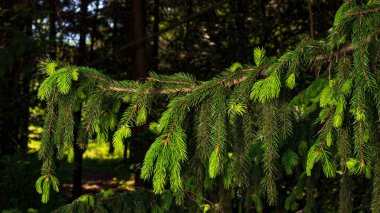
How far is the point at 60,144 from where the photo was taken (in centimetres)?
247

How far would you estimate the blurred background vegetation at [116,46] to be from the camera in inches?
248

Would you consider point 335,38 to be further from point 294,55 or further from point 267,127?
point 267,127

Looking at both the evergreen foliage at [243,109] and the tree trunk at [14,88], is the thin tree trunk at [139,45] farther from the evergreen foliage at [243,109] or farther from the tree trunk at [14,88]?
the evergreen foliage at [243,109]

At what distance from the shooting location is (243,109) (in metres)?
2.09

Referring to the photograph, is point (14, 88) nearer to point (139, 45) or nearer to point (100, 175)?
point (139, 45)

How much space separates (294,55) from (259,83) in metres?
0.21

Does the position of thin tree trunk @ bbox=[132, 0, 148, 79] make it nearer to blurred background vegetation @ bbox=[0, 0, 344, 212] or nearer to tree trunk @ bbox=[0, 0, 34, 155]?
blurred background vegetation @ bbox=[0, 0, 344, 212]

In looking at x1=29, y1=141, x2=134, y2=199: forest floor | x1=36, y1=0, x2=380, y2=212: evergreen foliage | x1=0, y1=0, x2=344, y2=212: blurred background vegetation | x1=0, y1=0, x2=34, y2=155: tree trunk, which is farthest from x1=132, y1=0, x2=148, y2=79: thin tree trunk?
x1=36, y1=0, x2=380, y2=212: evergreen foliage

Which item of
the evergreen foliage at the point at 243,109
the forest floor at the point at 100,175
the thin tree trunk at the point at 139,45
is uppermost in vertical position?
the thin tree trunk at the point at 139,45

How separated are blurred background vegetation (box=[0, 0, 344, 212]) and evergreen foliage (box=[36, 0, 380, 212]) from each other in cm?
338

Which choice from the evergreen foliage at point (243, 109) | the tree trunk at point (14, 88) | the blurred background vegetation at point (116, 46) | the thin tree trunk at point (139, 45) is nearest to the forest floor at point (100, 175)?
the tree trunk at point (14, 88)

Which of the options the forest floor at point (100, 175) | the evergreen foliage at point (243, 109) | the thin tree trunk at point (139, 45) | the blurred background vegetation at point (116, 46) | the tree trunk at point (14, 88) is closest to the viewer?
the evergreen foliage at point (243, 109)

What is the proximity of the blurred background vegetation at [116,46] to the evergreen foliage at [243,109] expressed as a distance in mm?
3376

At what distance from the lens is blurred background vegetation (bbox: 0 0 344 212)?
6289mm
